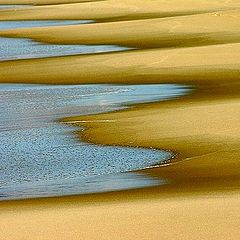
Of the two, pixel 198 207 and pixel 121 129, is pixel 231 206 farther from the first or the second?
pixel 121 129

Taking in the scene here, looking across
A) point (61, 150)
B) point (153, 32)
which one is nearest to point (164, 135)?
point (61, 150)

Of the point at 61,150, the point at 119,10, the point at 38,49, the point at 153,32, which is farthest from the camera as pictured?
the point at 119,10

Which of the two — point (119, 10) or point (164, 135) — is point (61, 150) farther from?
point (119, 10)

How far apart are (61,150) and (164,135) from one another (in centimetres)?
144

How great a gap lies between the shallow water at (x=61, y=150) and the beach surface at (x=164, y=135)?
Answer: 0.30 meters

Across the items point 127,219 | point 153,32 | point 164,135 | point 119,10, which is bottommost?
point 119,10

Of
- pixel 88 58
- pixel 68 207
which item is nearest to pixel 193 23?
pixel 88 58

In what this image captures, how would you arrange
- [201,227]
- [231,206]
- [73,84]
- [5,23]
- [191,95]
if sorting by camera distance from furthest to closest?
[5,23], [73,84], [191,95], [231,206], [201,227]

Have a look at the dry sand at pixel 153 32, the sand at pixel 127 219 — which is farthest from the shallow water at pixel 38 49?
the sand at pixel 127 219

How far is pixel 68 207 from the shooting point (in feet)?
28.3

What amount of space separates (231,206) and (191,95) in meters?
6.75

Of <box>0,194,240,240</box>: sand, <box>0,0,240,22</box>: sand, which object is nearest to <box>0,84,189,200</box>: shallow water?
<box>0,194,240,240</box>: sand

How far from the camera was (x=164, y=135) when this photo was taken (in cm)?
1180

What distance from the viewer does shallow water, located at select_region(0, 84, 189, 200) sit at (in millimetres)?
9562
